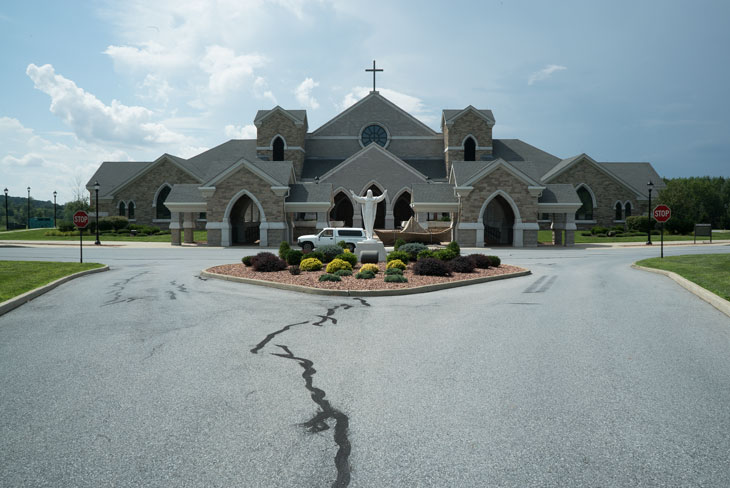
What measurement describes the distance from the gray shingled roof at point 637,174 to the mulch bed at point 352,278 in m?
40.8

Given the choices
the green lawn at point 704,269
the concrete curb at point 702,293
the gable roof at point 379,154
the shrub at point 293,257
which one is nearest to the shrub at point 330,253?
the shrub at point 293,257

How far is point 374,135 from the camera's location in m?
55.9

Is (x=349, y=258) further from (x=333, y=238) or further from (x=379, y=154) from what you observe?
(x=379, y=154)

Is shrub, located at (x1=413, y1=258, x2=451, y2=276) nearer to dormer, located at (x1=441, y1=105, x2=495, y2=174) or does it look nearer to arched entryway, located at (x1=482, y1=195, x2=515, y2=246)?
arched entryway, located at (x1=482, y1=195, x2=515, y2=246)

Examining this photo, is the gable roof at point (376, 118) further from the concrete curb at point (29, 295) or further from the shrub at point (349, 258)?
the concrete curb at point (29, 295)

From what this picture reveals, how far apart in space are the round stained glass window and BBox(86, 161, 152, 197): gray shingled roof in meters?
23.6

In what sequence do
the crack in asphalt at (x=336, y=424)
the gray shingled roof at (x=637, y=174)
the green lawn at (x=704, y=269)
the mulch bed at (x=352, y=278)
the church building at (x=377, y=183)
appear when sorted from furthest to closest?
the gray shingled roof at (x=637, y=174) < the church building at (x=377, y=183) < the mulch bed at (x=352, y=278) < the green lawn at (x=704, y=269) < the crack in asphalt at (x=336, y=424)

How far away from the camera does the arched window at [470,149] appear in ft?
177

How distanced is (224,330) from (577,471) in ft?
21.6

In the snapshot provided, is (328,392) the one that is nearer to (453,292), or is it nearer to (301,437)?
(301,437)

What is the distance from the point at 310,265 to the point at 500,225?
89.8 ft

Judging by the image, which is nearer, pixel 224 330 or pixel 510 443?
pixel 510 443

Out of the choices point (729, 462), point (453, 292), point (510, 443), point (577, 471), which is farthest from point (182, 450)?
point (453, 292)

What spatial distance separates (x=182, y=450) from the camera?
432 centimetres
